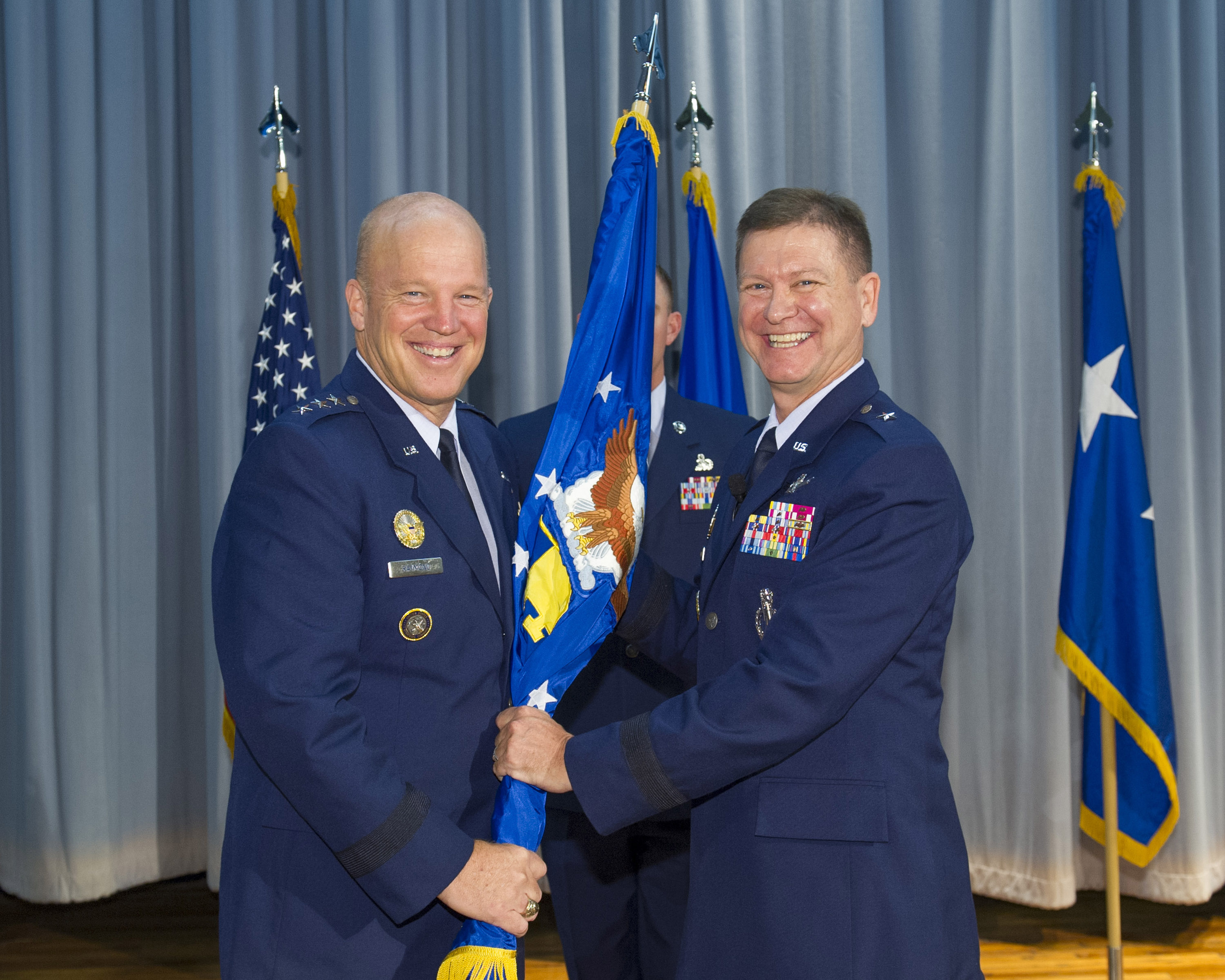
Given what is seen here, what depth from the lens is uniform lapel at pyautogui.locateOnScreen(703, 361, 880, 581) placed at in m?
1.60

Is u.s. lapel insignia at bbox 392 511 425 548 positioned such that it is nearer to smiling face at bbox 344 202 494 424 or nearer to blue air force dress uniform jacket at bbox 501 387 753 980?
smiling face at bbox 344 202 494 424

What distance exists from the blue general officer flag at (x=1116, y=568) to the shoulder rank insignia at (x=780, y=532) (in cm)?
182

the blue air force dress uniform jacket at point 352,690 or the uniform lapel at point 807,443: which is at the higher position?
the uniform lapel at point 807,443

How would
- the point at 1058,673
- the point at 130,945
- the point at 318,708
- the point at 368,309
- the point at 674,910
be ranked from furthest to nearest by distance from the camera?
the point at 1058,673
the point at 130,945
the point at 674,910
the point at 368,309
the point at 318,708

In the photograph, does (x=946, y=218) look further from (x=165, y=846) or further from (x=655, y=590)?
(x=165, y=846)

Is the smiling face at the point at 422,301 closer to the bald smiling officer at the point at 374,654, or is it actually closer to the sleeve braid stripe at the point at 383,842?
the bald smiling officer at the point at 374,654

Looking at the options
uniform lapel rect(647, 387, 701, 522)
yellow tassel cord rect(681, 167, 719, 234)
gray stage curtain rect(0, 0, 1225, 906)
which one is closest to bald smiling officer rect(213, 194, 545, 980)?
uniform lapel rect(647, 387, 701, 522)

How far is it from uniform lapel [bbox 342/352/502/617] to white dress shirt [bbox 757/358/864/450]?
0.52 meters

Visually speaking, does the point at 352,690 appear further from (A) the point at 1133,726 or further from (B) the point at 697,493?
(A) the point at 1133,726

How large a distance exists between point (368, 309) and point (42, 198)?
2803 mm

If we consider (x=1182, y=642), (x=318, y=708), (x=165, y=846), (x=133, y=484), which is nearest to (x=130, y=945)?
(x=165, y=846)

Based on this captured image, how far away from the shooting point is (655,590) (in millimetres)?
1916

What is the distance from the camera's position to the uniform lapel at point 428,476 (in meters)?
1.51

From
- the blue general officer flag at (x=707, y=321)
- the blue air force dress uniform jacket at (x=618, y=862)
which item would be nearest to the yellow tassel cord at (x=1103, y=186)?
the blue general officer flag at (x=707, y=321)
